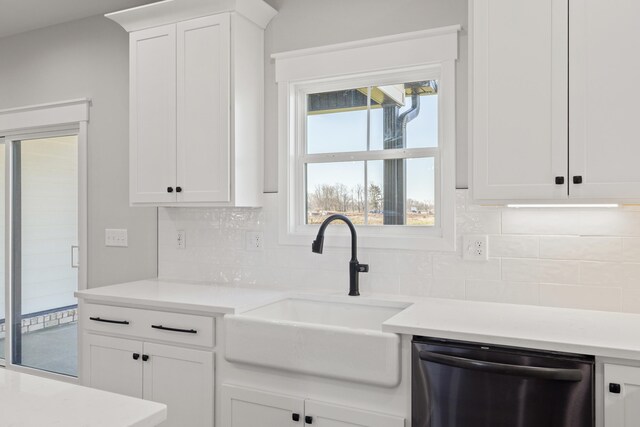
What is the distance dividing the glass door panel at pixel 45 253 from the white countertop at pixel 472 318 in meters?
1.17

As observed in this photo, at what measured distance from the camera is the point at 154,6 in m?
2.77

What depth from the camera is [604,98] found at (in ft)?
6.25

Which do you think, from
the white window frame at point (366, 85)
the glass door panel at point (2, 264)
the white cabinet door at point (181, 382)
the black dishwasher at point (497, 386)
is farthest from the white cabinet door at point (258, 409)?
the glass door panel at point (2, 264)

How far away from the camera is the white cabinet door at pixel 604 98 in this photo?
1.87 metres

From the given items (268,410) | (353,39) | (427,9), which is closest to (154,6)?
(353,39)

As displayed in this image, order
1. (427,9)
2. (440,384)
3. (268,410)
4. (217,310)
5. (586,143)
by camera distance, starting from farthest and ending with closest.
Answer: (427,9) → (217,310) → (268,410) → (586,143) → (440,384)

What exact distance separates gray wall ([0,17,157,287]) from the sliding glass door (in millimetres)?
261

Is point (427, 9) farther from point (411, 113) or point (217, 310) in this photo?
point (217, 310)

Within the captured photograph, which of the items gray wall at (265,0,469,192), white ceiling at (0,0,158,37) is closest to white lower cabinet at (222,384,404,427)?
gray wall at (265,0,469,192)

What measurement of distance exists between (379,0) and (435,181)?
3.17ft

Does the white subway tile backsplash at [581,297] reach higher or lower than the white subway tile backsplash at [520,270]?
lower

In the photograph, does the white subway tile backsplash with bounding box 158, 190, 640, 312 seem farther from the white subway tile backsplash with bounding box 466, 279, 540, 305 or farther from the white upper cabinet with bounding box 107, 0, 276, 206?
the white upper cabinet with bounding box 107, 0, 276, 206

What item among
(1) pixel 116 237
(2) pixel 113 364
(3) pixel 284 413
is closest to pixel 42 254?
(1) pixel 116 237

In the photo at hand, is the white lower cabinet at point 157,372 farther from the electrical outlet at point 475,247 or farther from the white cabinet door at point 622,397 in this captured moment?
the white cabinet door at point 622,397
